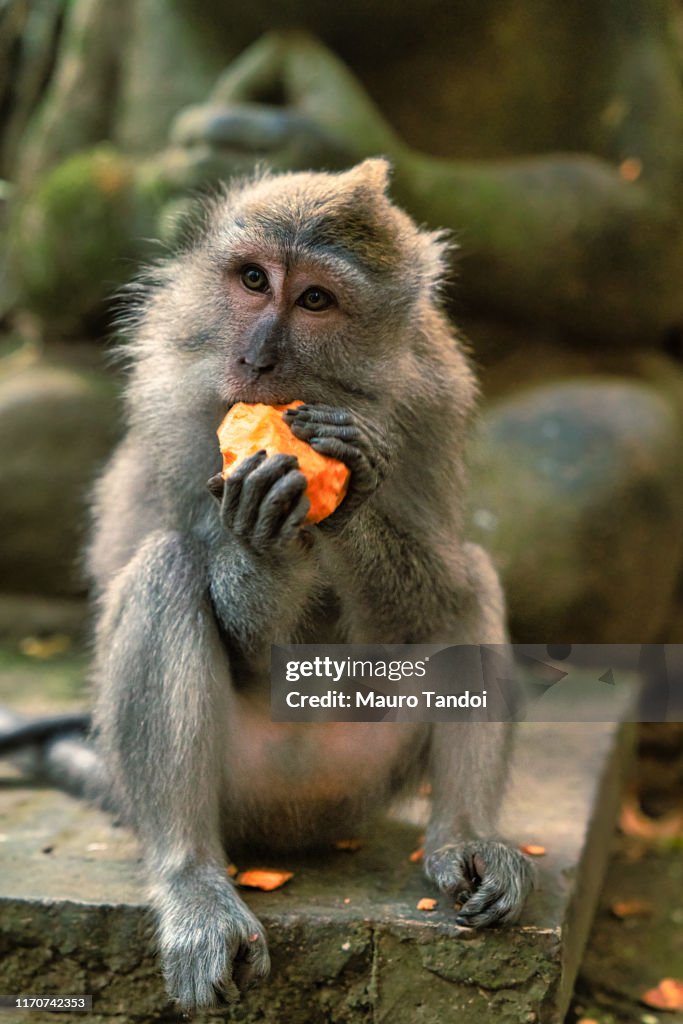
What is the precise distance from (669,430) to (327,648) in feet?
10.2

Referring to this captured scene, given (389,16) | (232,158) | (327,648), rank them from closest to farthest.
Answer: (327,648) < (232,158) < (389,16)

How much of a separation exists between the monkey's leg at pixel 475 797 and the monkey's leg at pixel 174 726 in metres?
0.58

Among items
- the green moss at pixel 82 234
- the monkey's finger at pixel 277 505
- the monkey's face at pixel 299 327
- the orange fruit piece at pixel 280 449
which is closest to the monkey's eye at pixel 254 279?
the monkey's face at pixel 299 327

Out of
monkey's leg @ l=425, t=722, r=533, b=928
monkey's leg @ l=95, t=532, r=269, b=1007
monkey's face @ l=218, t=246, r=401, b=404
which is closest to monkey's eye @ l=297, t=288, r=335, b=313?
monkey's face @ l=218, t=246, r=401, b=404

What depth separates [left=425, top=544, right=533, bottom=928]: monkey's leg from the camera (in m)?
3.39

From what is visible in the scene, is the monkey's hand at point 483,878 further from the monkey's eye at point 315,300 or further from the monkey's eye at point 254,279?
the monkey's eye at point 254,279

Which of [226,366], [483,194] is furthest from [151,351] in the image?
[483,194]

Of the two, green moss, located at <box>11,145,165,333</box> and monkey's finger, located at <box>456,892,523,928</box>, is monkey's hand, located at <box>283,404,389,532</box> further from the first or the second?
green moss, located at <box>11,145,165,333</box>

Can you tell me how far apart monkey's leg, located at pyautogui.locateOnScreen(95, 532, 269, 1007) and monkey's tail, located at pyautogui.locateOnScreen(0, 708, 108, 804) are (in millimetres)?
970

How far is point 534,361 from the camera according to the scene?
6.52 metres

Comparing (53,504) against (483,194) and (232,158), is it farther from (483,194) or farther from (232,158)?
(483,194)

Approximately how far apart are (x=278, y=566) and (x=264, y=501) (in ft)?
0.90

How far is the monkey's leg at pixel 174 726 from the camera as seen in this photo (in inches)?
133

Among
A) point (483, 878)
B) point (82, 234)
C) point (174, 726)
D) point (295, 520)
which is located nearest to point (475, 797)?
point (483, 878)
